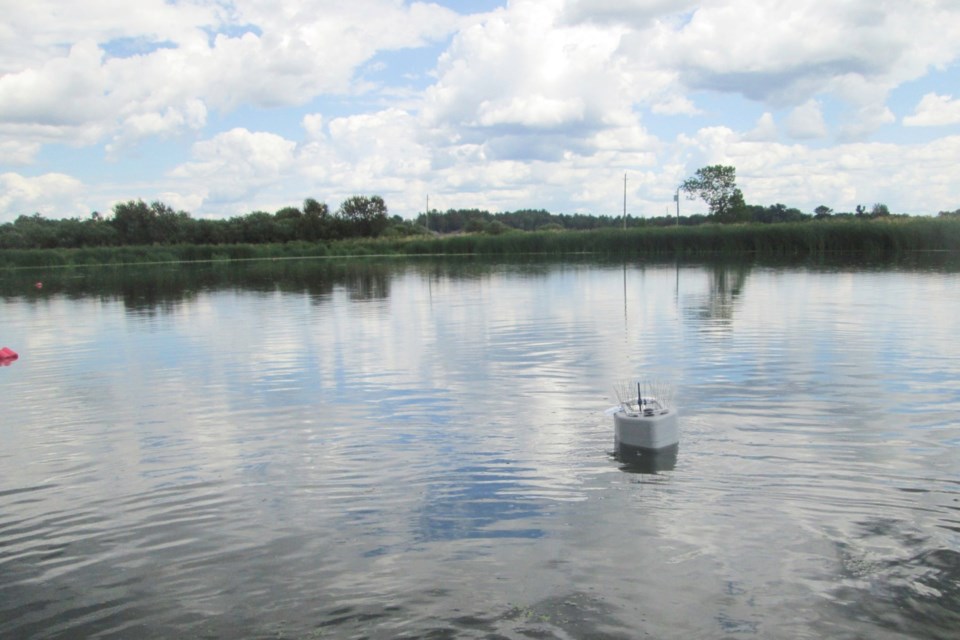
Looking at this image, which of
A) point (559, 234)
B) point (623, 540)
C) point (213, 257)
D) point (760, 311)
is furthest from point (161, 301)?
point (213, 257)

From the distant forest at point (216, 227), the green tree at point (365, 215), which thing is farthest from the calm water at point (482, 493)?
the green tree at point (365, 215)

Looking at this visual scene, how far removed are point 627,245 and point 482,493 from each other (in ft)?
266

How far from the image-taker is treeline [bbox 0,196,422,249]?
115938mm

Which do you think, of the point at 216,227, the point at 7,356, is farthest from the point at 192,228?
the point at 7,356

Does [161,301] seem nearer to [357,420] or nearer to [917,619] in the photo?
[357,420]

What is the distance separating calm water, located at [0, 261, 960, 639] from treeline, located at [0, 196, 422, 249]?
354ft

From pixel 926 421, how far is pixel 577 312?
16.1 m

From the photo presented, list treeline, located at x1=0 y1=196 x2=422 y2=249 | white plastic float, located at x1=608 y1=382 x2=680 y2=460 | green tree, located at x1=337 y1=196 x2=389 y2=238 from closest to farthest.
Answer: white plastic float, located at x1=608 y1=382 x2=680 y2=460 → treeline, located at x1=0 y1=196 x2=422 y2=249 → green tree, located at x1=337 y1=196 x2=389 y2=238

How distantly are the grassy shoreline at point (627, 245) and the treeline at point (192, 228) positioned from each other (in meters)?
15.8

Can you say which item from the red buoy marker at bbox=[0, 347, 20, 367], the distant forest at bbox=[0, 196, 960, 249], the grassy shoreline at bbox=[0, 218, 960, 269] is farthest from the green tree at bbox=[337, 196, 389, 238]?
the red buoy marker at bbox=[0, 347, 20, 367]

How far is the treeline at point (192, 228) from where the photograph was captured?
380ft

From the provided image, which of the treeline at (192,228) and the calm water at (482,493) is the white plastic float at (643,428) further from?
the treeline at (192,228)

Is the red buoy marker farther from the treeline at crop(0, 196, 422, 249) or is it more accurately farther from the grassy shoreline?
the treeline at crop(0, 196, 422, 249)

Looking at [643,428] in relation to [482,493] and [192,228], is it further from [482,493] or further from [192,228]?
[192,228]
